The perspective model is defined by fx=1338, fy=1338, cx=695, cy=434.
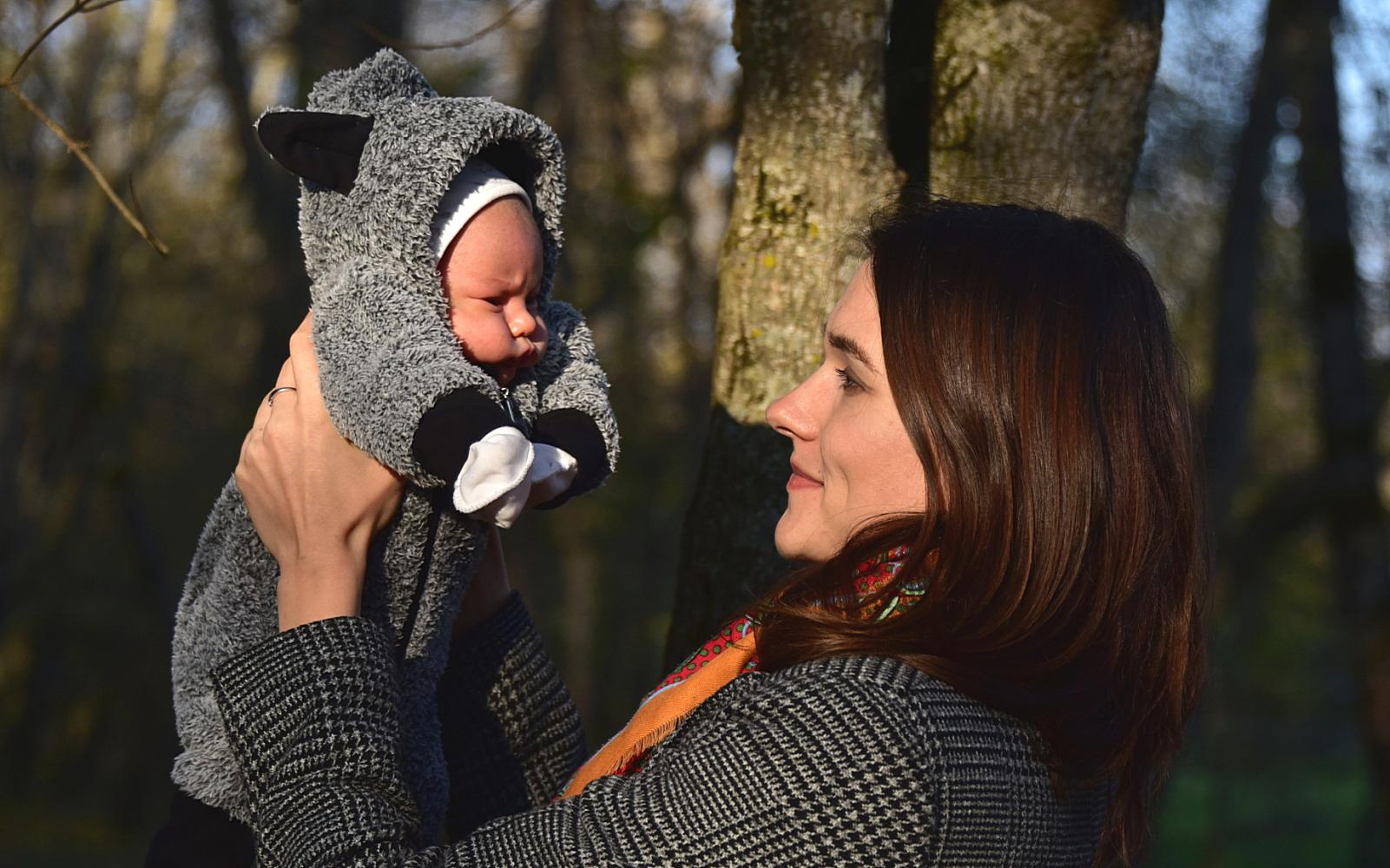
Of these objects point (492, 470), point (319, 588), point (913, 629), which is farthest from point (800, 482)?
point (319, 588)

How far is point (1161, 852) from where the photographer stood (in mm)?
17859

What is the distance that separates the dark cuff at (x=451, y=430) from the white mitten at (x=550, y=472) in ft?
0.33

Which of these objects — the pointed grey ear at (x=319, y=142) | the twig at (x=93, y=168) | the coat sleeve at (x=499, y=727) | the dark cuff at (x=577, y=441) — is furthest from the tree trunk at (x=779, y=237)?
the twig at (x=93, y=168)

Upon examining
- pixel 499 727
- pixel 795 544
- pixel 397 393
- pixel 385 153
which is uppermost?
pixel 385 153

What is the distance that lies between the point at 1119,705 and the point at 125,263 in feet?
51.5

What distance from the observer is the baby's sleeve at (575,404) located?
2082 millimetres

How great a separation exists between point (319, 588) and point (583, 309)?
834cm

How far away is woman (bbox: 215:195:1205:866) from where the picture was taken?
1536 mm

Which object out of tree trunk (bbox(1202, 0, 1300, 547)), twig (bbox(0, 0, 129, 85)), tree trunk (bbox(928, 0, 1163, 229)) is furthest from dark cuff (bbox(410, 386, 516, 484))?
tree trunk (bbox(1202, 0, 1300, 547))

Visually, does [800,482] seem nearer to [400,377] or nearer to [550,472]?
[550,472]

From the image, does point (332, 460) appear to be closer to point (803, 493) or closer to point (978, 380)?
point (803, 493)

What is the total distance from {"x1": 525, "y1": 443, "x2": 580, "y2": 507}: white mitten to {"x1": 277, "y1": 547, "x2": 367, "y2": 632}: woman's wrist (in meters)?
0.27

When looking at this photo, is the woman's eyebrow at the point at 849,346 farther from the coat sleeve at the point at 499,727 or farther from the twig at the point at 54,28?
the twig at the point at 54,28

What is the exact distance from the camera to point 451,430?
5.89ft
